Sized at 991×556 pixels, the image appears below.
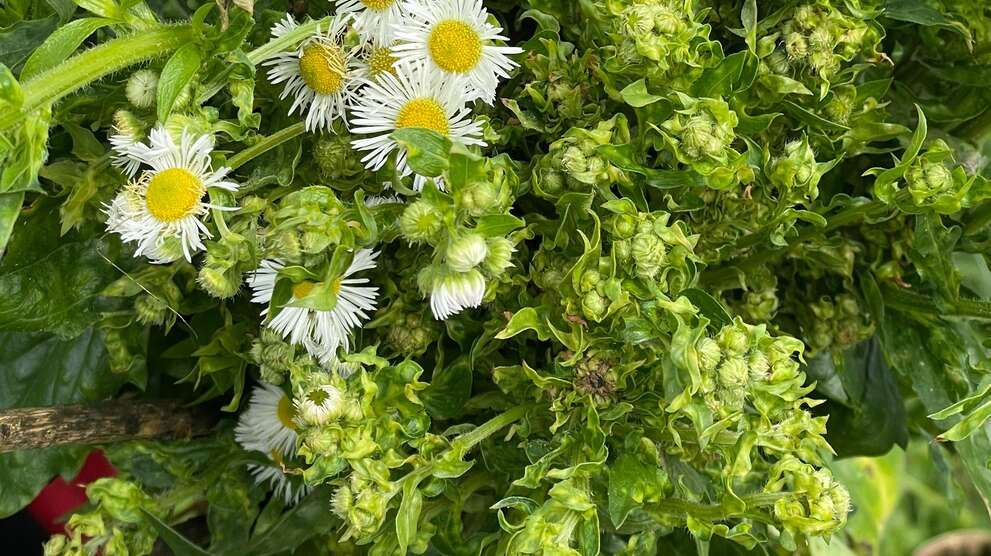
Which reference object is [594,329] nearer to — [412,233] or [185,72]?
[412,233]

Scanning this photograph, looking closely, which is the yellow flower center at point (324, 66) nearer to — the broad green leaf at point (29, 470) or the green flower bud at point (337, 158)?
the green flower bud at point (337, 158)

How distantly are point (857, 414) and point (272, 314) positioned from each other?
1.99ft

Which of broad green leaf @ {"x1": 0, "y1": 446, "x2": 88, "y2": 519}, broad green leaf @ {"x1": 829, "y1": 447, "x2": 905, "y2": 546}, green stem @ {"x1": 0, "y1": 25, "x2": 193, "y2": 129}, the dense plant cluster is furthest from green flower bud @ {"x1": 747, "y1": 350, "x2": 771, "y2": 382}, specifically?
broad green leaf @ {"x1": 829, "y1": 447, "x2": 905, "y2": 546}

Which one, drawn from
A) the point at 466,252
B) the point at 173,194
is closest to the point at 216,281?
the point at 173,194

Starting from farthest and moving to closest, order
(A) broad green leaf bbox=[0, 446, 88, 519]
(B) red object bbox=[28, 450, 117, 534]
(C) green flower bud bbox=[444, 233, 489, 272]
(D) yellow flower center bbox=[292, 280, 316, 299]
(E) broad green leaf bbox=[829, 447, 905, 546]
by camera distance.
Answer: (E) broad green leaf bbox=[829, 447, 905, 546] → (B) red object bbox=[28, 450, 117, 534] → (A) broad green leaf bbox=[0, 446, 88, 519] → (D) yellow flower center bbox=[292, 280, 316, 299] → (C) green flower bud bbox=[444, 233, 489, 272]

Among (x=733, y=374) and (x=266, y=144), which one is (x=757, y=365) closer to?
(x=733, y=374)

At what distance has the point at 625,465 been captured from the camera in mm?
652

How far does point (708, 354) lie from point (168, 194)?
1.17 feet

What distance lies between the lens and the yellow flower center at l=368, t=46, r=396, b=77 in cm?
68

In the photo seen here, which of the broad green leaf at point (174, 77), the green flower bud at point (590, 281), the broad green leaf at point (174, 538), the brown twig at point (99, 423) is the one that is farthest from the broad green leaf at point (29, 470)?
the green flower bud at point (590, 281)

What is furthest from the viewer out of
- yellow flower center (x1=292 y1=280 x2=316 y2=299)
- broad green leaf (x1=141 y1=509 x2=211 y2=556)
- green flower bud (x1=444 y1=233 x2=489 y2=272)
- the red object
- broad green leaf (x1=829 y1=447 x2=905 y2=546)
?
broad green leaf (x1=829 y1=447 x2=905 y2=546)

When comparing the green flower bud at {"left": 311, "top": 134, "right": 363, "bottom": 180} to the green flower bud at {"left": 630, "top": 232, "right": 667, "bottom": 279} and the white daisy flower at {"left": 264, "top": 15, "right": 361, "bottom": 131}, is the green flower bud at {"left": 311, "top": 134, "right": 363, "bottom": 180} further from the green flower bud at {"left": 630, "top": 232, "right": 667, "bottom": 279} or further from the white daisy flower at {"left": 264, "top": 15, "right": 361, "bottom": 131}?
the green flower bud at {"left": 630, "top": 232, "right": 667, "bottom": 279}

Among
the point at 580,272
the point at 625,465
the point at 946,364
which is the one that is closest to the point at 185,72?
the point at 580,272

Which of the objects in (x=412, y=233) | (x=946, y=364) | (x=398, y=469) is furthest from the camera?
(x=946, y=364)
